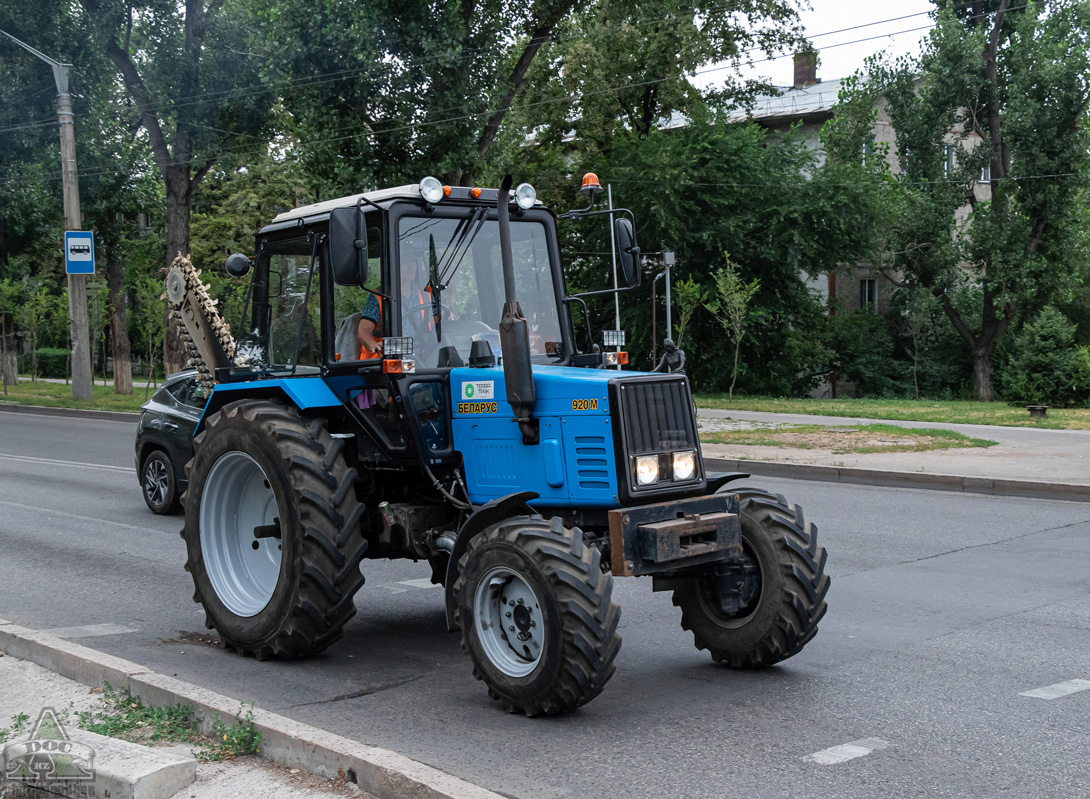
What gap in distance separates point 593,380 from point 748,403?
76.8 ft

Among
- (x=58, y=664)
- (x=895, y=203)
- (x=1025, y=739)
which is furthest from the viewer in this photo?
(x=895, y=203)

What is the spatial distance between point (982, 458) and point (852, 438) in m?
3.11

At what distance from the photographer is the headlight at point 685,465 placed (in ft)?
18.9

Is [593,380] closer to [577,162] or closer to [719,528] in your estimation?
[719,528]

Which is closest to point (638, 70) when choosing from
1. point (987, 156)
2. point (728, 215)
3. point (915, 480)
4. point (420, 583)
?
point (728, 215)

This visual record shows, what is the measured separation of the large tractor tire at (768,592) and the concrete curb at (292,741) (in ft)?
7.14

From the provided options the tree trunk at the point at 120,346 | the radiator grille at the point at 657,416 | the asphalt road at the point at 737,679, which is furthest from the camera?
the tree trunk at the point at 120,346

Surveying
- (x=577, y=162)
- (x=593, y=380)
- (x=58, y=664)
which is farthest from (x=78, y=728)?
(x=577, y=162)

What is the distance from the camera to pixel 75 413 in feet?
94.1

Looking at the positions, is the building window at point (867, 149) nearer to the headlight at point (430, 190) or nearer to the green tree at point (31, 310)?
the green tree at point (31, 310)

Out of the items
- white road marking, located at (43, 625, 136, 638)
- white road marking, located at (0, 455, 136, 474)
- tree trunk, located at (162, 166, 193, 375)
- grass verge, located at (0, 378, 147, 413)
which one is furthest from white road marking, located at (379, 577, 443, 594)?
grass verge, located at (0, 378, 147, 413)

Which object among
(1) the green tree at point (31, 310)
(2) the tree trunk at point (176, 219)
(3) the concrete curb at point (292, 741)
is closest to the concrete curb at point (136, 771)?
(3) the concrete curb at point (292, 741)

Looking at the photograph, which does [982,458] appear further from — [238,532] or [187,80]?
[187,80]

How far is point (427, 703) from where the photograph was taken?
576 centimetres
